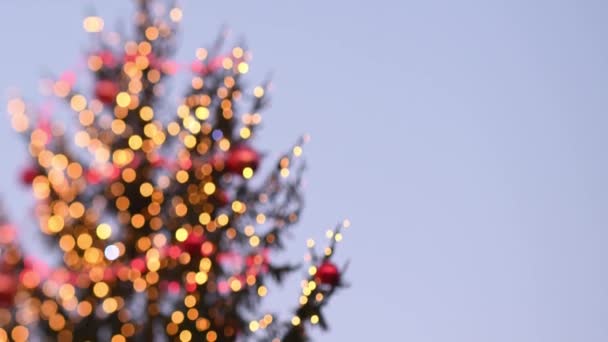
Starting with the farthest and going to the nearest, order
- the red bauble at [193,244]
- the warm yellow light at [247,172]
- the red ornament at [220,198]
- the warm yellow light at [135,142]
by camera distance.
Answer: the red ornament at [220,198] → the warm yellow light at [247,172] → the warm yellow light at [135,142] → the red bauble at [193,244]

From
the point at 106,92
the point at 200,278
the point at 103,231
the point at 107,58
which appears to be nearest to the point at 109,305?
the point at 103,231

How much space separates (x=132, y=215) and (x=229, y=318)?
1.13 metres

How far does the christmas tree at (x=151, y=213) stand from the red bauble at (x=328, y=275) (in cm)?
1

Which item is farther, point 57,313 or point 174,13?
point 174,13

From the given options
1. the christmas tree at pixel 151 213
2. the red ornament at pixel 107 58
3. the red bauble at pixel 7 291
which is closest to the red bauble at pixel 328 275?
the christmas tree at pixel 151 213

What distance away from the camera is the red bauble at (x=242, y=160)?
416 inches

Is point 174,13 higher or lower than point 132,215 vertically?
higher

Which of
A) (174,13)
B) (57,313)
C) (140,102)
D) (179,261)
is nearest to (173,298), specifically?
(179,261)

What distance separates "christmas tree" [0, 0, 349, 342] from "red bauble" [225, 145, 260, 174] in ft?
0.04

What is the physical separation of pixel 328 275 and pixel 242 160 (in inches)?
47.0

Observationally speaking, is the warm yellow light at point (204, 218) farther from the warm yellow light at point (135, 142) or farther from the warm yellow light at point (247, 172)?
the warm yellow light at point (135, 142)

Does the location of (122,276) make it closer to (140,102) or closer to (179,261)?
(179,261)

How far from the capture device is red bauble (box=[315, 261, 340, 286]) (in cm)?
1082

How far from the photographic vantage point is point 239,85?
1103 centimetres
